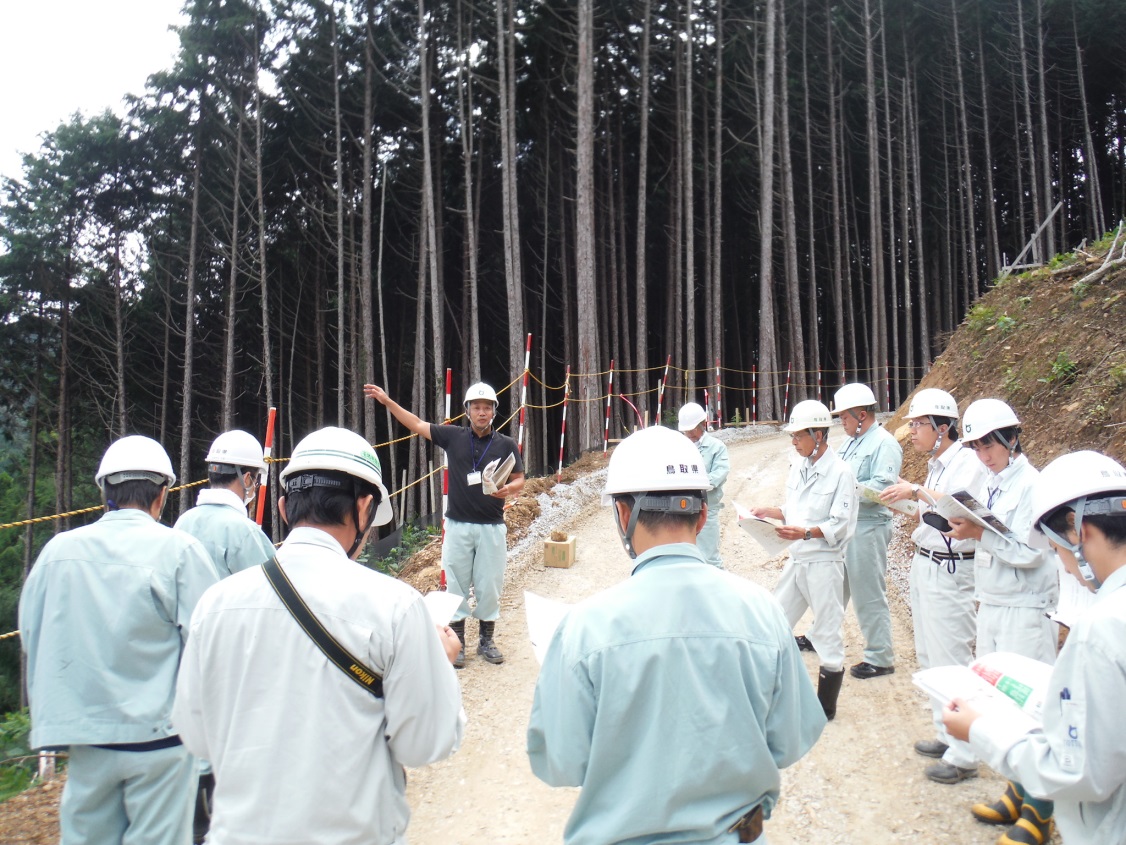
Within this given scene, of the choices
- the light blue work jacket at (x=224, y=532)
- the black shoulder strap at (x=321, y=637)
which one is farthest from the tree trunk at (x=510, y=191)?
the black shoulder strap at (x=321, y=637)

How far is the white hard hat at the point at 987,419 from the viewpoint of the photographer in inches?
151

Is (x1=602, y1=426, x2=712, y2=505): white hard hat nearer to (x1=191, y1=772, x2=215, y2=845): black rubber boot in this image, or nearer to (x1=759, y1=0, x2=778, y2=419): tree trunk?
(x1=191, y1=772, x2=215, y2=845): black rubber boot

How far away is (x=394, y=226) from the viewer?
2823cm

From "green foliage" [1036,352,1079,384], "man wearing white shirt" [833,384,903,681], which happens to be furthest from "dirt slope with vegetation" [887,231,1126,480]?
"man wearing white shirt" [833,384,903,681]

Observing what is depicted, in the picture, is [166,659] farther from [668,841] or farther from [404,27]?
[404,27]

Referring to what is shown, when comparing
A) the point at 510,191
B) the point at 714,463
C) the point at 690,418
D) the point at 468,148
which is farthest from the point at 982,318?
the point at 468,148

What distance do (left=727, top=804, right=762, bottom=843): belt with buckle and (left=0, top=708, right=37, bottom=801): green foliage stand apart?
428 centimetres

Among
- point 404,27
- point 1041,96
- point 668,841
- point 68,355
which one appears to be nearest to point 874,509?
point 668,841

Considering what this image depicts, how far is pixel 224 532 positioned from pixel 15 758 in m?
2.43

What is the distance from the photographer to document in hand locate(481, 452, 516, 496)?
5738mm

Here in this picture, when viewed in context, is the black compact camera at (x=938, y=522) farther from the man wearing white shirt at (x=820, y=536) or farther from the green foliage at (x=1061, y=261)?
the green foliage at (x=1061, y=261)

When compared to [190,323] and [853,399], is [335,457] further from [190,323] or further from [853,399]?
[190,323]

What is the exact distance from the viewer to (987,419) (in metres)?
3.85

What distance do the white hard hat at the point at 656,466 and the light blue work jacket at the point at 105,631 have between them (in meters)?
1.70
